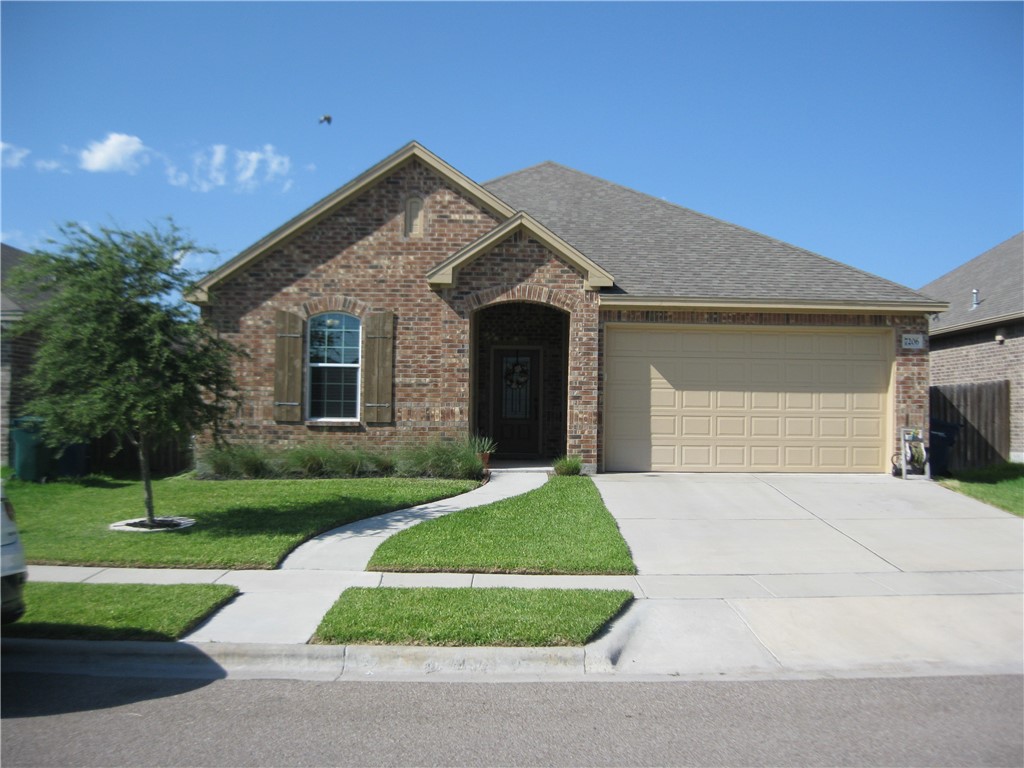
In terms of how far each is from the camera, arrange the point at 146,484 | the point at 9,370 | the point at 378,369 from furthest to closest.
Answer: the point at 9,370 → the point at 378,369 → the point at 146,484

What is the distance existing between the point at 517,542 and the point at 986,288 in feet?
53.7

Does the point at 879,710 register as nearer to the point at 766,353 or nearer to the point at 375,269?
the point at 766,353

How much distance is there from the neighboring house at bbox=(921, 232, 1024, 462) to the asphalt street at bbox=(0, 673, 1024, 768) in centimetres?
1302

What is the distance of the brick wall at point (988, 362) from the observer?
52.0 ft

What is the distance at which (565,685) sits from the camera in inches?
204

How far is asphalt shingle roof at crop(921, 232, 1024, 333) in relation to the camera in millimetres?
16828

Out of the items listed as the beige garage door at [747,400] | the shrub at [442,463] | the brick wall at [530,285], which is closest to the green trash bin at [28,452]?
the shrub at [442,463]

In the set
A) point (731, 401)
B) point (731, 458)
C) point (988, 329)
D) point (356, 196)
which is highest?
point (356, 196)

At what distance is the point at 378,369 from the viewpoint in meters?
13.2

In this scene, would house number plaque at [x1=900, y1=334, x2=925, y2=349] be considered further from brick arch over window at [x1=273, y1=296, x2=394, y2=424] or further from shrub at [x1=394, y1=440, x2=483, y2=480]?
brick arch over window at [x1=273, y1=296, x2=394, y2=424]

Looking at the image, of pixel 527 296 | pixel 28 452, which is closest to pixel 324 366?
pixel 527 296

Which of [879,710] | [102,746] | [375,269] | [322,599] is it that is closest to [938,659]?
[879,710]

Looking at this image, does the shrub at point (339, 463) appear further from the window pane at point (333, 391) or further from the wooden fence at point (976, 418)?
the wooden fence at point (976, 418)

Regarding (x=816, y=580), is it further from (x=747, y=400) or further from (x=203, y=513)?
(x=203, y=513)
